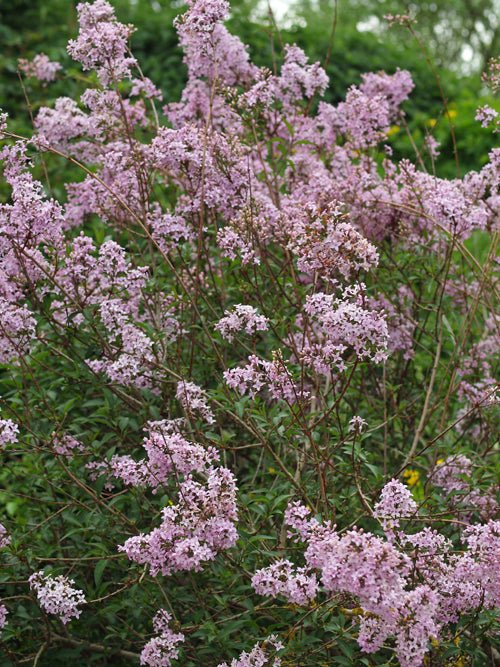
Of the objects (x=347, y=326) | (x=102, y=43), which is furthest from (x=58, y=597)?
(x=102, y=43)

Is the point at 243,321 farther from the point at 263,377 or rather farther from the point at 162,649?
the point at 162,649

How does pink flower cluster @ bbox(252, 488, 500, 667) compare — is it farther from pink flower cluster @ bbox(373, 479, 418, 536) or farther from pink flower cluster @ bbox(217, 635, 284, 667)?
pink flower cluster @ bbox(217, 635, 284, 667)

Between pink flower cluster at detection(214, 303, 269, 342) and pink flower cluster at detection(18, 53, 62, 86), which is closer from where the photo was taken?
pink flower cluster at detection(214, 303, 269, 342)

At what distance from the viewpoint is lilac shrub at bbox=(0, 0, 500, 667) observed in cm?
249

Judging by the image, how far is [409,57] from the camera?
43.5 ft

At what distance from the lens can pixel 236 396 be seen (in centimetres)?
302

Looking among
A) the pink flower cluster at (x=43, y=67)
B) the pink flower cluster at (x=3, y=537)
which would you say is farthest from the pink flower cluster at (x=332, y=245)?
the pink flower cluster at (x=43, y=67)

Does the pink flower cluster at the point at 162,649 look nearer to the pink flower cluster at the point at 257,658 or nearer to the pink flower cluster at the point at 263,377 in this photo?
the pink flower cluster at the point at 257,658

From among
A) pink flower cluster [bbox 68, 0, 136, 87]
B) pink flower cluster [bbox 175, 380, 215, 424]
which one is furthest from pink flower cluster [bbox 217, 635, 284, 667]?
pink flower cluster [bbox 68, 0, 136, 87]

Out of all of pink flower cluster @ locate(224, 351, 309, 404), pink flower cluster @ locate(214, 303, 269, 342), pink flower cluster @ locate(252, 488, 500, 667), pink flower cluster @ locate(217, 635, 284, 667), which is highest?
pink flower cluster @ locate(214, 303, 269, 342)

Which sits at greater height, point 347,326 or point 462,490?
point 347,326

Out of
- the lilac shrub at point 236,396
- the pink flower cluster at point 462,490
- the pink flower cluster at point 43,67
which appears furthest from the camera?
the pink flower cluster at point 43,67

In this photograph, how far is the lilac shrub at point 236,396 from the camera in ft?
8.16

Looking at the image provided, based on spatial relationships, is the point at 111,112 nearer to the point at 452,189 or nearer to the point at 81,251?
the point at 81,251
